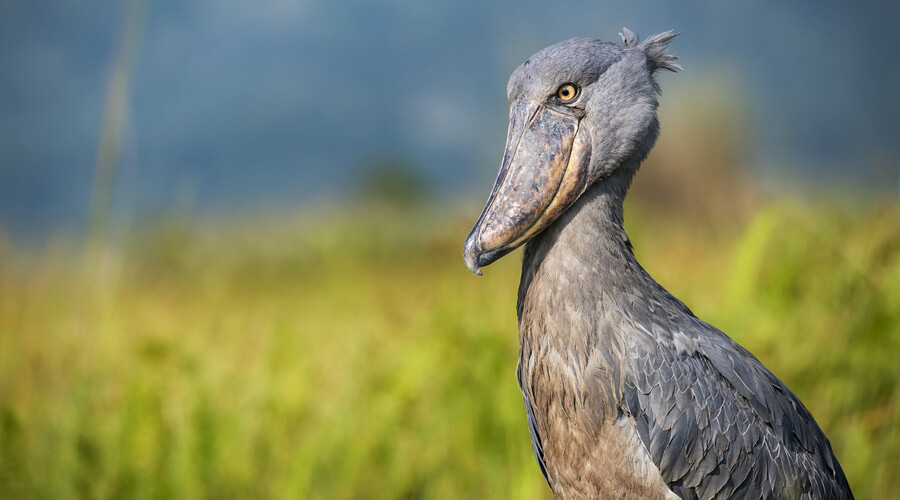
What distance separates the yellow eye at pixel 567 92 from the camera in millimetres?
1740

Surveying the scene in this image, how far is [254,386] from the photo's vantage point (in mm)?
3121

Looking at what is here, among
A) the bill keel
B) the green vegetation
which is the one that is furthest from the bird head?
the green vegetation

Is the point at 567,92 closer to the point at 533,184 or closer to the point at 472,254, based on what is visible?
the point at 533,184

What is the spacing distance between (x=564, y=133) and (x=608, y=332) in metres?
0.44

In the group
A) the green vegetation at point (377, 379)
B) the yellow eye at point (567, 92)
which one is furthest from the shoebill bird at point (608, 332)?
the green vegetation at point (377, 379)

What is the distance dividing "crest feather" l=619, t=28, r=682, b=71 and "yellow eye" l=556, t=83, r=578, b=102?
0.73 feet

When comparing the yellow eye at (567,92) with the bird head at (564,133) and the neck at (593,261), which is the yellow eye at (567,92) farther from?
the neck at (593,261)

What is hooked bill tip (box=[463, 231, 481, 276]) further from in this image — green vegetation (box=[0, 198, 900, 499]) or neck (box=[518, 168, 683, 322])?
green vegetation (box=[0, 198, 900, 499])

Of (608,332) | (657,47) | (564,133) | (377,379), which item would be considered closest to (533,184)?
(564,133)

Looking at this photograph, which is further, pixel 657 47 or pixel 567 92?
pixel 657 47

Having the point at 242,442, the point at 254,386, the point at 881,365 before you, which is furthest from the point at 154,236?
the point at 881,365

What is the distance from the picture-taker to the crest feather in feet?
6.08

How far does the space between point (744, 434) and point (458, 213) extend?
Result: 1894mm

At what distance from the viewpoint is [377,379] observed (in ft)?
10.6
